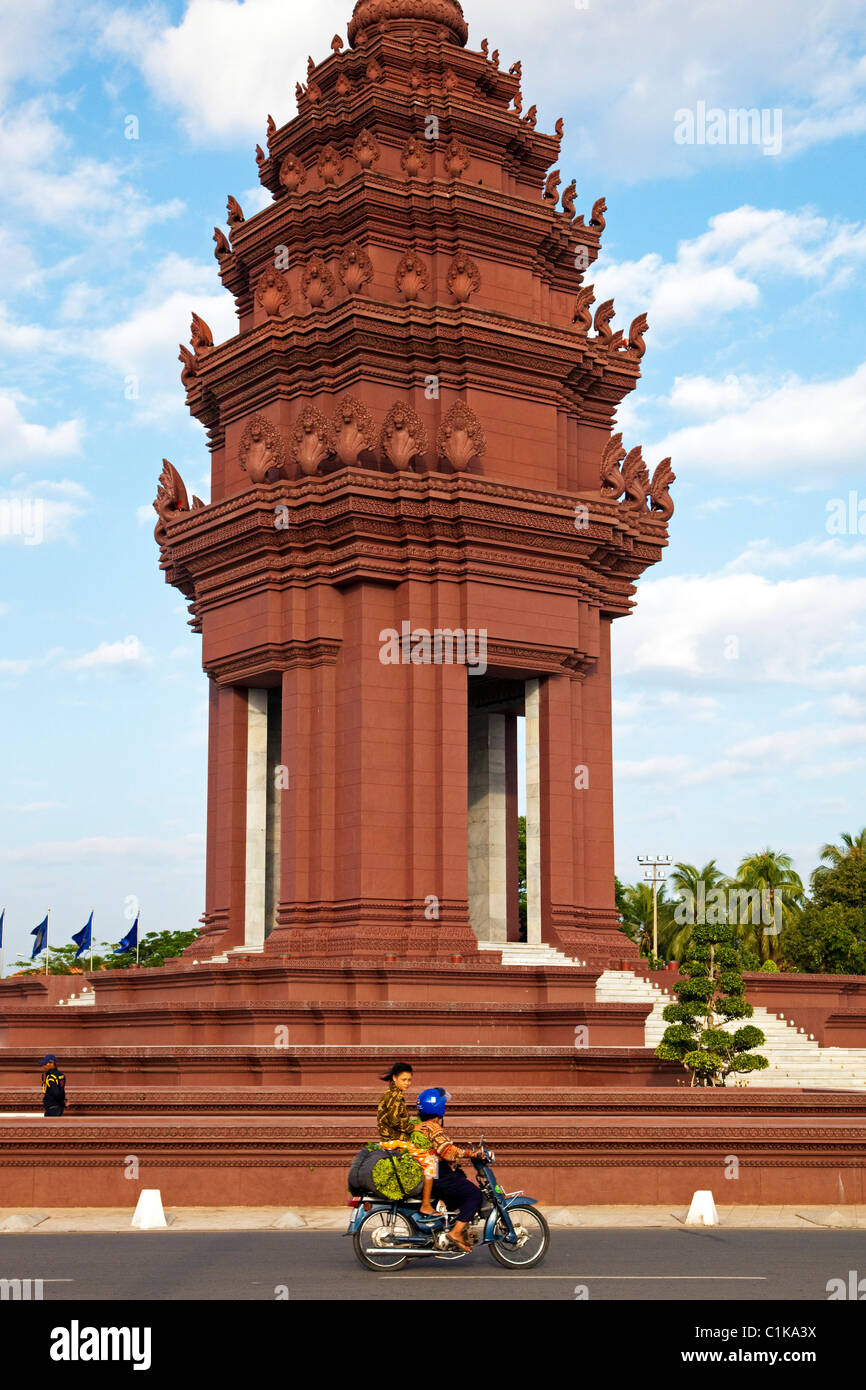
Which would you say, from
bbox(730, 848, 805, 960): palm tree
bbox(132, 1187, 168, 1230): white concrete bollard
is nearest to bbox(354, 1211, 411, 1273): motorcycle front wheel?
bbox(132, 1187, 168, 1230): white concrete bollard

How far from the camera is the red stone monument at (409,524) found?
33.2 meters

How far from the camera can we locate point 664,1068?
27031 millimetres

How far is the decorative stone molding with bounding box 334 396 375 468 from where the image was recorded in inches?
1319

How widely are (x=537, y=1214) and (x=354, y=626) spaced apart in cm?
2047

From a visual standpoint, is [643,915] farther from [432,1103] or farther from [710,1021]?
[432,1103]

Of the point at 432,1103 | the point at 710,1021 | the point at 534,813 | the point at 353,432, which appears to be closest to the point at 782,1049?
the point at 710,1021

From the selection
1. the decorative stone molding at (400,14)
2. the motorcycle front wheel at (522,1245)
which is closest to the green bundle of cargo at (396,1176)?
the motorcycle front wheel at (522,1245)

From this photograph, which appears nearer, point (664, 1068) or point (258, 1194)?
point (258, 1194)

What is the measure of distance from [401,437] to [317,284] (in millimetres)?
4618

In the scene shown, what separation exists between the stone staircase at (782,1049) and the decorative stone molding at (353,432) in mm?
11924

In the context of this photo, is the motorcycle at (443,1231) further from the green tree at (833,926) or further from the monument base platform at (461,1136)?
the green tree at (833,926)
